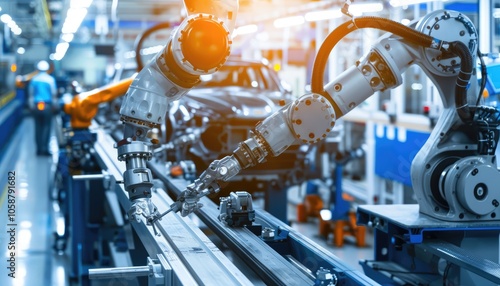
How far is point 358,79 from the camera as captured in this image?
289cm

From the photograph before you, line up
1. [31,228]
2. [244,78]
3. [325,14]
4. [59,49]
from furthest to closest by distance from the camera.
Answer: [59,49] < [325,14] < [244,78] < [31,228]

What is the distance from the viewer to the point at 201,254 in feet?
8.00

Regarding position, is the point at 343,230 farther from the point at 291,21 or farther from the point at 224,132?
the point at 291,21

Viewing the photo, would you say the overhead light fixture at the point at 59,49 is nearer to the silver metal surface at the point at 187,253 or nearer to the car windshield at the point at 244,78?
the car windshield at the point at 244,78

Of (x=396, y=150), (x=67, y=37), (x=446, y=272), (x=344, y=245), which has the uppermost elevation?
(x=67, y=37)

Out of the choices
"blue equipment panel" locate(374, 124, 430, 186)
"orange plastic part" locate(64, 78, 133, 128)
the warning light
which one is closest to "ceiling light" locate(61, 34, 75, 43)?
the warning light

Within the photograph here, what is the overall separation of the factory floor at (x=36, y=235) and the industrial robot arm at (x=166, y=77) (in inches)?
47.8

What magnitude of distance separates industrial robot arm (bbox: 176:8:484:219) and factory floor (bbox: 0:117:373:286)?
93cm

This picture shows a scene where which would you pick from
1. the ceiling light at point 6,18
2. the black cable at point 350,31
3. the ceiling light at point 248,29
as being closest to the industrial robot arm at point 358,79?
the black cable at point 350,31

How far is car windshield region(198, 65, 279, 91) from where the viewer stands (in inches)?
314

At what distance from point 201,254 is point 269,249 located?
1.07 ft

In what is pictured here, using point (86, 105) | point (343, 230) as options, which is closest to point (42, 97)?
point (86, 105)

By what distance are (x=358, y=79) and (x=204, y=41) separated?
69 cm

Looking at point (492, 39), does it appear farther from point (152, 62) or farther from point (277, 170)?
point (152, 62)
